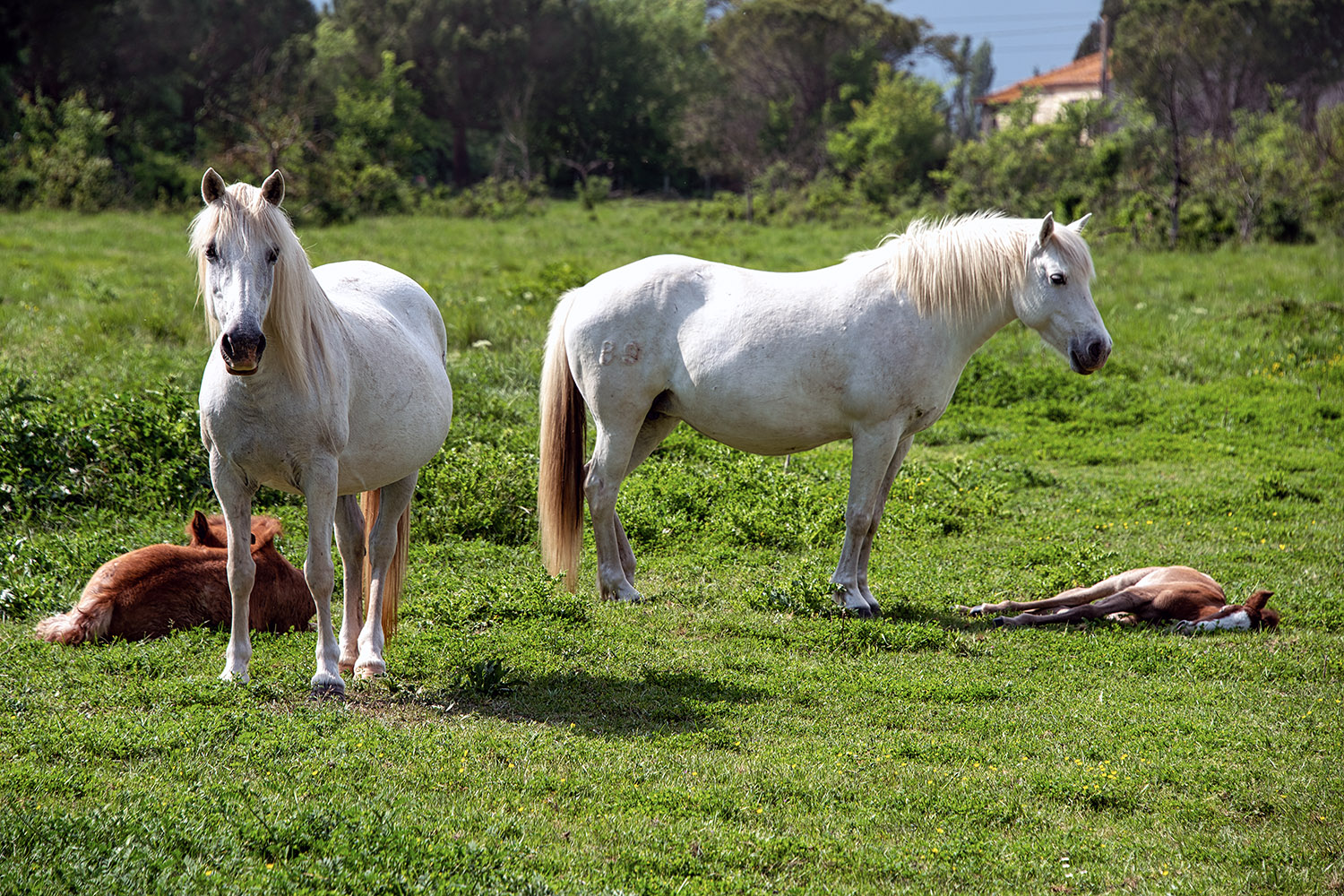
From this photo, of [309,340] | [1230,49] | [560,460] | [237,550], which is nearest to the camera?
[309,340]

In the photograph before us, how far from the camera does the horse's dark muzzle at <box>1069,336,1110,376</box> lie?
611cm

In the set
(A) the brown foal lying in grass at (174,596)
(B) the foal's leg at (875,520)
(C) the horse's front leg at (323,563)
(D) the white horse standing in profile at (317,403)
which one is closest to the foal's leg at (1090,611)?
(B) the foal's leg at (875,520)

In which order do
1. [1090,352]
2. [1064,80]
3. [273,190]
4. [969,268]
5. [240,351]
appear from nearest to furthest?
[240,351] → [273,190] → [1090,352] → [969,268] → [1064,80]

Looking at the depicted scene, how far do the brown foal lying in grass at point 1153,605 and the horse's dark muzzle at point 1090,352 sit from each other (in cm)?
140

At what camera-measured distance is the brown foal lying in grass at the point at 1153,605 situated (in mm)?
6258

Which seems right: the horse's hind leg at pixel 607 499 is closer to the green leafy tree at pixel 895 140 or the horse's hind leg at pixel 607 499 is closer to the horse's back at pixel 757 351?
the horse's back at pixel 757 351

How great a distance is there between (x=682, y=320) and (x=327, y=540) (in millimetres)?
2680

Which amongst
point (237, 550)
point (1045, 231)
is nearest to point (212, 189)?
point (237, 550)

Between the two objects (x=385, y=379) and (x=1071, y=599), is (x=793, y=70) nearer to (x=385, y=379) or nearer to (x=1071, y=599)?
(x=1071, y=599)

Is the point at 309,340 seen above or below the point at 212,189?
below

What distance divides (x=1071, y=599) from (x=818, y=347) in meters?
2.17

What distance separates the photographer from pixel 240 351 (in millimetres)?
3898

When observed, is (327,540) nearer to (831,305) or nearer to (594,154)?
(831,305)

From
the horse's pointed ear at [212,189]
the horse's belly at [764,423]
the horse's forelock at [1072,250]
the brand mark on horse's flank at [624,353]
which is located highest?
the horse's pointed ear at [212,189]
